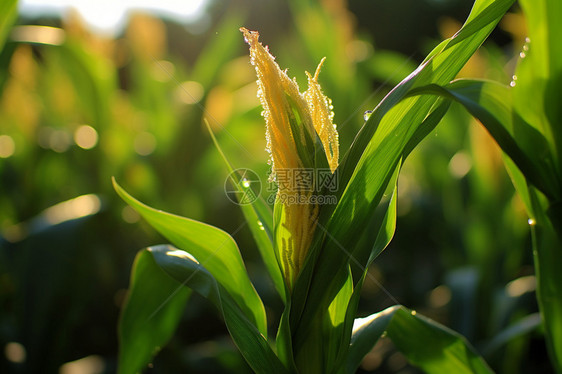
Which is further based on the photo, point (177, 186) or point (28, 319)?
point (177, 186)

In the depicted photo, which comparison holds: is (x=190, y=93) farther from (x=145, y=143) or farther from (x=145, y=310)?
(x=145, y=310)

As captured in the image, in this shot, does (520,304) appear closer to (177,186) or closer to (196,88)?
(177,186)

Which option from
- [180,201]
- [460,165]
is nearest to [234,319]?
[180,201]

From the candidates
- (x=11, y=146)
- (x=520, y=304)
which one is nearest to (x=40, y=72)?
(x=11, y=146)

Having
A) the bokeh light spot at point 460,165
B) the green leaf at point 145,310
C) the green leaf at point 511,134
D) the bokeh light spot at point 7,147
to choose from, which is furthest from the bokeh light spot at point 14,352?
the bokeh light spot at point 460,165

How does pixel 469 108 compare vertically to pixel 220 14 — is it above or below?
below

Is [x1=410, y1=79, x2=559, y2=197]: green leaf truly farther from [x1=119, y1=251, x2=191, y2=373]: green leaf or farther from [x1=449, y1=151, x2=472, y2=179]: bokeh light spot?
[x1=449, y1=151, x2=472, y2=179]: bokeh light spot

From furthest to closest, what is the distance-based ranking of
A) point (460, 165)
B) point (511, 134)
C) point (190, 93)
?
point (190, 93)
point (460, 165)
point (511, 134)
